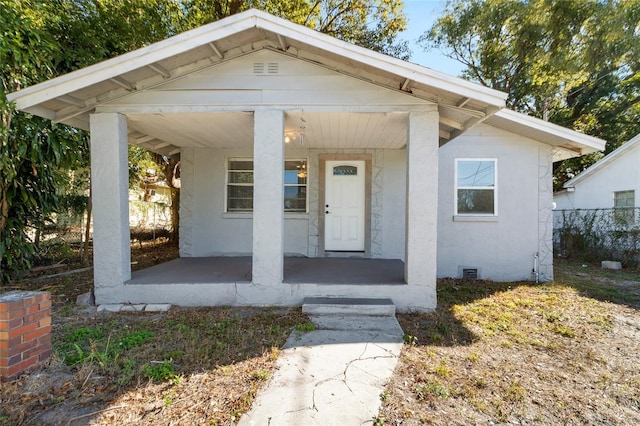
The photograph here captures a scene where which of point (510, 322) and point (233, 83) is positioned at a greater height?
point (233, 83)

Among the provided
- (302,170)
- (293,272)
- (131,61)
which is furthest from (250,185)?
(131,61)

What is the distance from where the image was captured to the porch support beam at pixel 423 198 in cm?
429

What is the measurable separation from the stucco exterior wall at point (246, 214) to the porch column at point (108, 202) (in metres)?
2.75

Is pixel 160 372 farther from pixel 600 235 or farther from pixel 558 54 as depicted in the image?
pixel 558 54

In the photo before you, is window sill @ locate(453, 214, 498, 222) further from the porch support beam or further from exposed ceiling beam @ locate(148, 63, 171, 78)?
exposed ceiling beam @ locate(148, 63, 171, 78)

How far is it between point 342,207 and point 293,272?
2.40 metres

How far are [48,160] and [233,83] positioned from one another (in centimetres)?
450

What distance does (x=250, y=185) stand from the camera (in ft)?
24.3

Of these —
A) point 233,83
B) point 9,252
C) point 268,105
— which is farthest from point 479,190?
point 9,252

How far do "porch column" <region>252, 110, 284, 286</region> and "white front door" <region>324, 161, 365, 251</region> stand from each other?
2870 mm

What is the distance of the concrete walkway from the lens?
2199 millimetres

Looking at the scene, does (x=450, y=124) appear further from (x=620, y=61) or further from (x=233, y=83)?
(x=620, y=61)

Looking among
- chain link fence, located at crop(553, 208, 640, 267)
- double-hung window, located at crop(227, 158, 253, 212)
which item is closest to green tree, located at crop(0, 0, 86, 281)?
double-hung window, located at crop(227, 158, 253, 212)

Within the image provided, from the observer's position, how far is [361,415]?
2.21m
